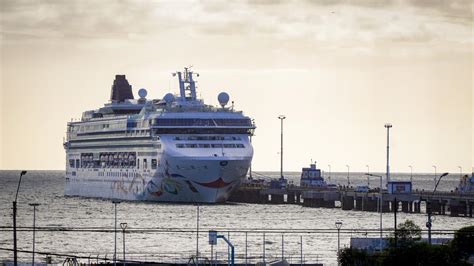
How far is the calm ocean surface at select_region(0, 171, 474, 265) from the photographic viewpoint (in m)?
108

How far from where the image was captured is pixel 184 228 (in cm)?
12862

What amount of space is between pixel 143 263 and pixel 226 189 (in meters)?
85.0

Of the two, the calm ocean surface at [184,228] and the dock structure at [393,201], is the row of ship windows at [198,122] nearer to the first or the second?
the calm ocean surface at [184,228]

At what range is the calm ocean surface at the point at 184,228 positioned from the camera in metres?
108

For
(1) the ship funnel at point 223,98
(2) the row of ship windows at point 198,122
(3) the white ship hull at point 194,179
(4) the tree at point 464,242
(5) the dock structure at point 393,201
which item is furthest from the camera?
(1) the ship funnel at point 223,98

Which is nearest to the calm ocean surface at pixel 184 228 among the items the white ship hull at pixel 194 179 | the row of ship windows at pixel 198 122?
the white ship hull at pixel 194 179

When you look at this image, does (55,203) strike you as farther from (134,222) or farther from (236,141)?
(134,222)

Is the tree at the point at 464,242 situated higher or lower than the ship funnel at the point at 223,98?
lower

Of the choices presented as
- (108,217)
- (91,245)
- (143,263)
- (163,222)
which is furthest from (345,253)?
(108,217)

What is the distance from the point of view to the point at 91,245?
389ft

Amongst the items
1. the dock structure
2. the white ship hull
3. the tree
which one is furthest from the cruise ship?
the tree

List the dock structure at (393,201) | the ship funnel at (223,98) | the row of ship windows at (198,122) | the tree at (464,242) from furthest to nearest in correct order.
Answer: the ship funnel at (223,98) < the row of ship windows at (198,122) < the dock structure at (393,201) < the tree at (464,242)

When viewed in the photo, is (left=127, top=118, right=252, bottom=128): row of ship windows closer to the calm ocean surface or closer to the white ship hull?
the white ship hull

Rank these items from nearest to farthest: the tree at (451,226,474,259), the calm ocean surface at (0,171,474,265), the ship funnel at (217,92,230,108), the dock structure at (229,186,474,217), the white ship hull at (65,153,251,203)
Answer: the tree at (451,226,474,259) < the calm ocean surface at (0,171,474,265) < the white ship hull at (65,153,251,203) < the dock structure at (229,186,474,217) < the ship funnel at (217,92,230,108)
